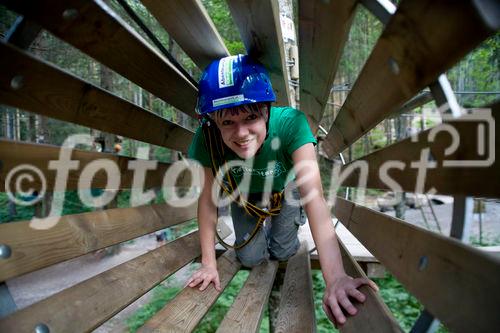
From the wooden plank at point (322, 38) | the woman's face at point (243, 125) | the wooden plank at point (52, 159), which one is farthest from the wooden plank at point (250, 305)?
the wooden plank at point (322, 38)

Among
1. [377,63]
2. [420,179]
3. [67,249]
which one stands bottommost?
[67,249]

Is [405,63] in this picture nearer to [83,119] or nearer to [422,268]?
[422,268]

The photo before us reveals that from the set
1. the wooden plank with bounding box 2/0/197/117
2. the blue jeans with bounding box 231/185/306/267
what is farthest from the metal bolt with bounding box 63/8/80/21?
the blue jeans with bounding box 231/185/306/267

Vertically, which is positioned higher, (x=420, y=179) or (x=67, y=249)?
(x=420, y=179)

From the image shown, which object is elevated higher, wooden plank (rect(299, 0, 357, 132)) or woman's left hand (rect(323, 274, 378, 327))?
wooden plank (rect(299, 0, 357, 132))

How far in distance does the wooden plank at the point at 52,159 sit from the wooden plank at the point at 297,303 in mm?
1110

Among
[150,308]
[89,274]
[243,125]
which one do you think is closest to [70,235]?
Result: [243,125]

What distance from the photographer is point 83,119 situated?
5.48ft

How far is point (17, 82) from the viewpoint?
120cm

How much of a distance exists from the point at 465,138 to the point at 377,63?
0.43m

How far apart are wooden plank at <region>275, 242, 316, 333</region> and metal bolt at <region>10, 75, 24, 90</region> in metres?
1.33

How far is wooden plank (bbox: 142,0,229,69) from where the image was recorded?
1.49m

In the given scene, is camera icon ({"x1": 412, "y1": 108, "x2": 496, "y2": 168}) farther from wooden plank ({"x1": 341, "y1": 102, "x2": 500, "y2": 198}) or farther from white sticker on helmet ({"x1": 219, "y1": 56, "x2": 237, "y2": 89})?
white sticker on helmet ({"x1": 219, "y1": 56, "x2": 237, "y2": 89})

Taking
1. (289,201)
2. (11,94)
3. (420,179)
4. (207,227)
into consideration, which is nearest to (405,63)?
(420,179)
